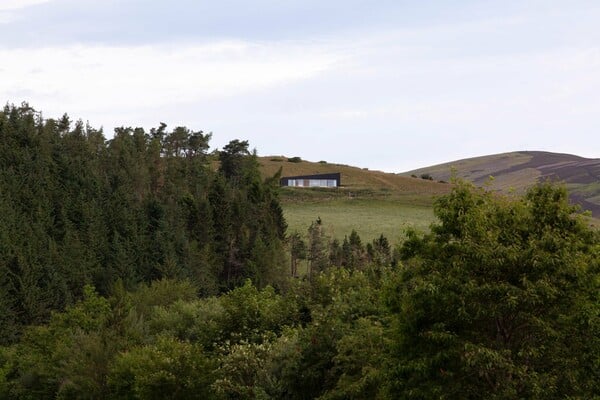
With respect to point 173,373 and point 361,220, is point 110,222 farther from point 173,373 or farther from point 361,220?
point 173,373

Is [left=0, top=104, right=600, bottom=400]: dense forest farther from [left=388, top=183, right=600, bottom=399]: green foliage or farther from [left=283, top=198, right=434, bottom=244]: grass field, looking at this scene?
[left=283, top=198, right=434, bottom=244]: grass field

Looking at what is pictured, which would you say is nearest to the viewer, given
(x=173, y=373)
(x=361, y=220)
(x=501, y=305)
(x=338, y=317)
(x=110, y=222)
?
(x=501, y=305)

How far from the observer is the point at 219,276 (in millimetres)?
142000

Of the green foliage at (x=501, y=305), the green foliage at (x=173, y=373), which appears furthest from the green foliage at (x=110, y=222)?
the green foliage at (x=501, y=305)

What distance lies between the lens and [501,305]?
2530 cm

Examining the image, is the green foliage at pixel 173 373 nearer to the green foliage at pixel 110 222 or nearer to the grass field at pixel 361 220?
the green foliage at pixel 110 222

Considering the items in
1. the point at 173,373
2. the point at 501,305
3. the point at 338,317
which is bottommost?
the point at 173,373

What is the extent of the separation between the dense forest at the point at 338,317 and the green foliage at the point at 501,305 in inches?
2.4

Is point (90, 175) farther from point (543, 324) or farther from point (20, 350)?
point (543, 324)

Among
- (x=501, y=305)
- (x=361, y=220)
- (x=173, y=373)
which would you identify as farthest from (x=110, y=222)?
(x=501, y=305)

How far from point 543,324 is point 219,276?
119395 millimetres

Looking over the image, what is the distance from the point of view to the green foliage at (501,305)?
25422 mm

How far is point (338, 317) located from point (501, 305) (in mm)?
15790

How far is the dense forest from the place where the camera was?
84.9 ft
